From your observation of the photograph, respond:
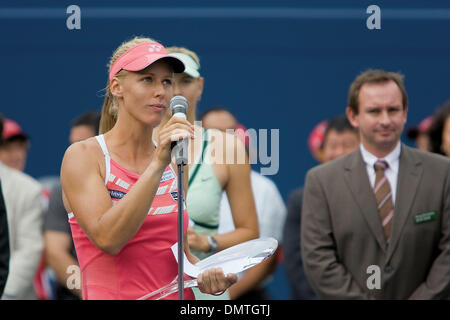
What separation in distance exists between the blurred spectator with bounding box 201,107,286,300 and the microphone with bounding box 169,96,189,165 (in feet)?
→ 9.11

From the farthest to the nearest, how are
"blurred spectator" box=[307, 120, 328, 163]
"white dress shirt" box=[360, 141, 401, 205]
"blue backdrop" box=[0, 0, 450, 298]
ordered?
"blue backdrop" box=[0, 0, 450, 298] < "blurred spectator" box=[307, 120, 328, 163] < "white dress shirt" box=[360, 141, 401, 205]

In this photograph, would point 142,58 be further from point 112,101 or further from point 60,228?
point 60,228

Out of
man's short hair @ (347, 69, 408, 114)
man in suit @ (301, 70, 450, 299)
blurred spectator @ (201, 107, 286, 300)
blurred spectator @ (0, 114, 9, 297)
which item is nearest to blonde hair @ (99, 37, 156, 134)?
blurred spectator @ (0, 114, 9, 297)

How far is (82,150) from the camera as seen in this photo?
2.73 m

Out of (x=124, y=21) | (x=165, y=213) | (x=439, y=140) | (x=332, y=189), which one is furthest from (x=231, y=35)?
(x=165, y=213)

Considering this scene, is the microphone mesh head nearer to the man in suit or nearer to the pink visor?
the pink visor

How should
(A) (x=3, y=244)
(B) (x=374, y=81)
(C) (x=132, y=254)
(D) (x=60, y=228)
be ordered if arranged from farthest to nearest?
(D) (x=60, y=228) < (B) (x=374, y=81) < (A) (x=3, y=244) < (C) (x=132, y=254)

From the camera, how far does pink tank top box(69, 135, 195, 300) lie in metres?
2.76

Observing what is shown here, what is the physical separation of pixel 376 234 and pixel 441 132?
4.44ft

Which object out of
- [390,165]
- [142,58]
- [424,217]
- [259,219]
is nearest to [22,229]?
[259,219]

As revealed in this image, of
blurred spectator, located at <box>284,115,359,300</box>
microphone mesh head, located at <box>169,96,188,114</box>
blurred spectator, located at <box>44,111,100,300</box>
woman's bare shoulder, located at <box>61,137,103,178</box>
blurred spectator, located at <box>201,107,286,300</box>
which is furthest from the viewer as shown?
blurred spectator, located at <box>44,111,100,300</box>

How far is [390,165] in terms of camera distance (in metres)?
4.43
